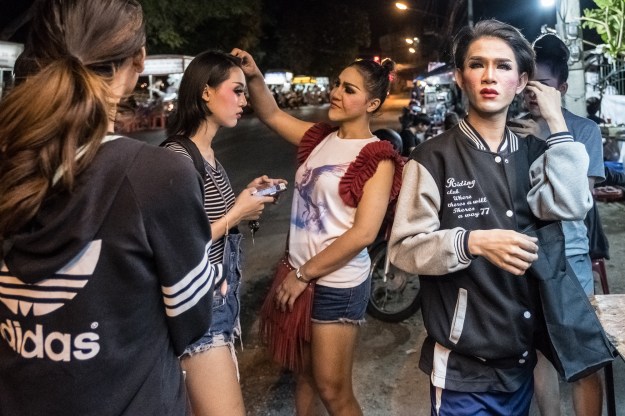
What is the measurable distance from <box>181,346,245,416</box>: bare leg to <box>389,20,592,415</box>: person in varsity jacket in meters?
0.83

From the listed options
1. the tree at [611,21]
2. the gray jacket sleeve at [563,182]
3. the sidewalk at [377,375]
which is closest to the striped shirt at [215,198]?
the gray jacket sleeve at [563,182]

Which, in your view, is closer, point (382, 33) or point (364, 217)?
point (364, 217)

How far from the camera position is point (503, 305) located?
Result: 1804 mm

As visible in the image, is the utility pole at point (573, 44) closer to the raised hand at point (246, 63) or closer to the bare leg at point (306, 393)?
the raised hand at point (246, 63)

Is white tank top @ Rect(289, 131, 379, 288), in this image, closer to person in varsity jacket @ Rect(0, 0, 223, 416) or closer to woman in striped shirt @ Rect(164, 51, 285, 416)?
woman in striped shirt @ Rect(164, 51, 285, 416)

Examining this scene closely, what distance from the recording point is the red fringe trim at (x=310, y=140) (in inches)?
108

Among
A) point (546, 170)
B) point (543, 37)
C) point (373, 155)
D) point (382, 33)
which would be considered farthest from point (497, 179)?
point (382, 33)

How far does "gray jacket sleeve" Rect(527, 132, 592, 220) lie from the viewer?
175 centimetres

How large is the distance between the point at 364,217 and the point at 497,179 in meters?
0.72

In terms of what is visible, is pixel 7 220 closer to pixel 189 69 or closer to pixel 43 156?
pixel 43 156

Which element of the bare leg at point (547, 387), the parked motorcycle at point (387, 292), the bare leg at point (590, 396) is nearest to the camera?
the bare leg at point (590, 396)

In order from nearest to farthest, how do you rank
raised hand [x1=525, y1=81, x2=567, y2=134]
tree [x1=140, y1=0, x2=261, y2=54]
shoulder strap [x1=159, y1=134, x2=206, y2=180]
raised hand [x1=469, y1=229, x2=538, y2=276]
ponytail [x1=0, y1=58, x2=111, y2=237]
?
ponytail [x1=0, y1=58, x2=111, y2=237] → raised hand [x1=469, y1=229, x2=538, y2=276] → raised hand [x1=525, y1=81, x2=567, y2=134] → shoulder strap [x1=159, y1=134, x2=206, y2=180] → tree [x1=140, y1=0, x2=261, y2=54]

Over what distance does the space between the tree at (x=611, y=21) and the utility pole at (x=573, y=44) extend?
1.59 feet

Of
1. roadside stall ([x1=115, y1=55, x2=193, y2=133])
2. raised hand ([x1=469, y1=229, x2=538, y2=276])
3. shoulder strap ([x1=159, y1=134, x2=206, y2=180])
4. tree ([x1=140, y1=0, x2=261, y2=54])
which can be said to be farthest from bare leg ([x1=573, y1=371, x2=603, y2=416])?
roadside stall ([x1=115, y1=55, x2=193, y2=133])
